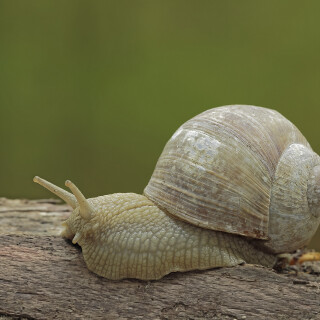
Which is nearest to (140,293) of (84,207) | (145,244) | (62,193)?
(145,244)

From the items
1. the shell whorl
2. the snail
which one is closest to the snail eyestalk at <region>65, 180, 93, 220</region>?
the snail

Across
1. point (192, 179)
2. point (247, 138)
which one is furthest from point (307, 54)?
point (192, 179)

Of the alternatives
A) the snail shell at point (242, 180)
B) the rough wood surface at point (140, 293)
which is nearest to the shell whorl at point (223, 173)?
the snail shell at point (242, 180)

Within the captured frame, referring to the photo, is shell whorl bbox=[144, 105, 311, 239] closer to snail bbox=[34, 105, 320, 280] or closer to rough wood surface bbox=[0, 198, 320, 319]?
snail bbox=[34, 105, 320, 280]

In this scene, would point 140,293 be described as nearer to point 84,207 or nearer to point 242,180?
point 84,207

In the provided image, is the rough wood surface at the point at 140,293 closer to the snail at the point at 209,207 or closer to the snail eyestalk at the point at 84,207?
the snail at the point at 209,207

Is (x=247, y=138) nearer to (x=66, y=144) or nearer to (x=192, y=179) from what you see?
(x=192, y=179)

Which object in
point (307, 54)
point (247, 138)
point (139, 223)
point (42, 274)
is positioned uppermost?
point (307, 54)

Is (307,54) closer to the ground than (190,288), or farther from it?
farther from it
